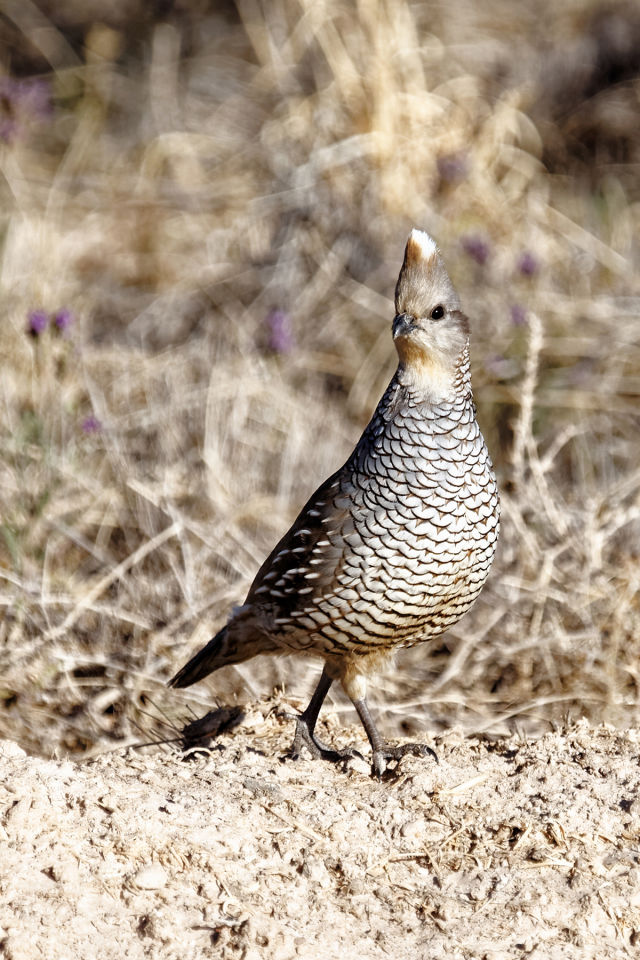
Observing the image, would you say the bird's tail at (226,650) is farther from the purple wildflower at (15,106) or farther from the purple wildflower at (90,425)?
the purple wildflower at (15,106)

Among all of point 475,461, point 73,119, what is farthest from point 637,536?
point 73,119

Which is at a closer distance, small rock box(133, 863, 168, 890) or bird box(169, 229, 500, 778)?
small rock box(133, 863, 168, 890)

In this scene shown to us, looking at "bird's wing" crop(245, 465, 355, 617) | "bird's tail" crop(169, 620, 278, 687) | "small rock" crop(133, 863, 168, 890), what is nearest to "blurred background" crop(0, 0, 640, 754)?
"bird's tail" crop(169, 620, 278, 687)

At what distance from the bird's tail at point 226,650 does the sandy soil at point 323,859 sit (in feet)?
2.09

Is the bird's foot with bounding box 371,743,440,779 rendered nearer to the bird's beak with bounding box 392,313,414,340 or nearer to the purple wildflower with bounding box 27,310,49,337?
the bird's beak with bounding box 392,313,414,340

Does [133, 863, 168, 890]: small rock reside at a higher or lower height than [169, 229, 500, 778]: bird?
lower

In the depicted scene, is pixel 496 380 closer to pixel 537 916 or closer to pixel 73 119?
pixel 537 916

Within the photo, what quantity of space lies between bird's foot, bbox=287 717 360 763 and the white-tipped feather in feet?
4.94

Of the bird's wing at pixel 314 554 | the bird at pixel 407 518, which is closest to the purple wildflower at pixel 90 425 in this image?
the bird's wing at pixel 314 554

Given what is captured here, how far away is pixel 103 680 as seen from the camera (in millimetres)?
5227

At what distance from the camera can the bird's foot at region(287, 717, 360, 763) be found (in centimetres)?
404

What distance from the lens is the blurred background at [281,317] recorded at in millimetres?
5340

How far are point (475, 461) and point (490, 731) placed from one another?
1553 mm

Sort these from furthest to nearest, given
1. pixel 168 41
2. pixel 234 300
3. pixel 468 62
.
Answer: pixel 168 41, pixel 468 62, pixel 234 300
